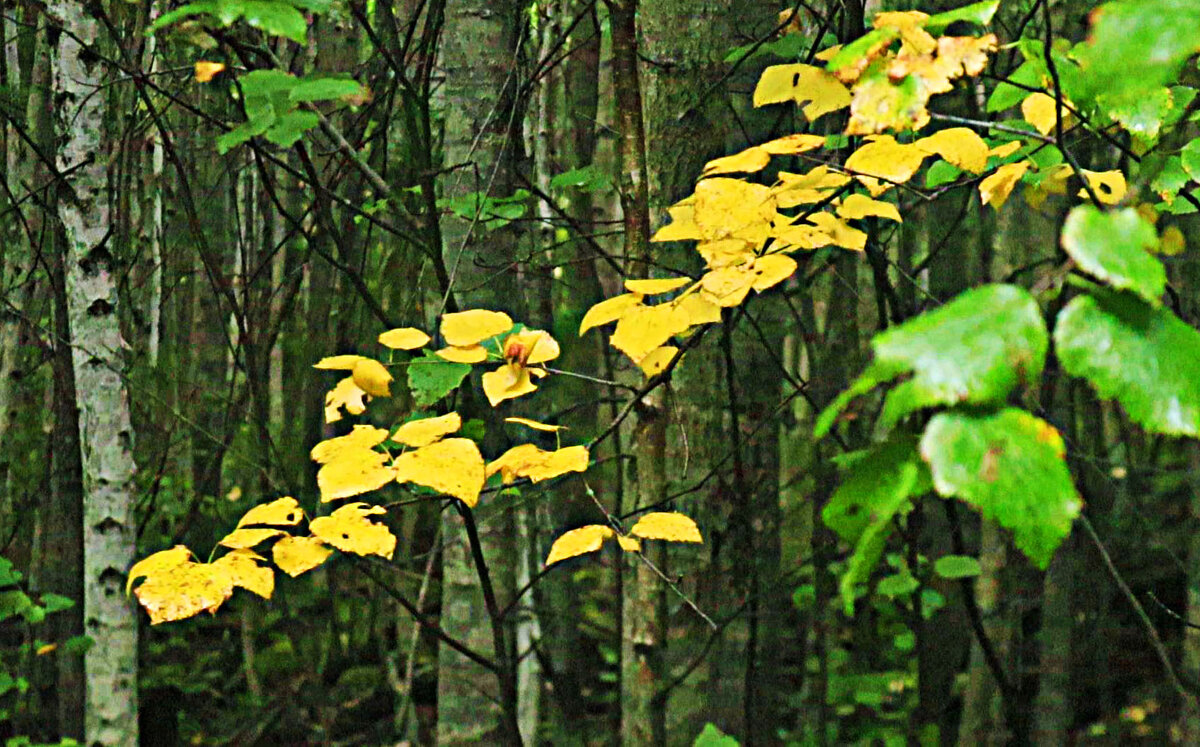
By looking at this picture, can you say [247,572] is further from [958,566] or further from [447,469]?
[958,566]

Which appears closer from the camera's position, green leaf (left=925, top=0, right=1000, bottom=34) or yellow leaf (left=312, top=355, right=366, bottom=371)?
green leaf (left=925, top=0, right=1000, bottom=34)

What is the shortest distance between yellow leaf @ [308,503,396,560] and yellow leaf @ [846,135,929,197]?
0.79 metres

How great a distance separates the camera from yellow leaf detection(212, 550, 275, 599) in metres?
1.36

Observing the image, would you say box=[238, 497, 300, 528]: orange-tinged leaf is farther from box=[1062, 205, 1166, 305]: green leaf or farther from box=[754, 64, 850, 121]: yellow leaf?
box=[1062, 205, 1166, 305]: green leaf

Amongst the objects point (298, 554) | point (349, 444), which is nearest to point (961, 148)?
point (349, 444)

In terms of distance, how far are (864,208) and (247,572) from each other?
39.1 inches

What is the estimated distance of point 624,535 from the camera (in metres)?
1.60

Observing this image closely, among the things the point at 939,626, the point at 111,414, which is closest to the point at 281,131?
the point at 111,414

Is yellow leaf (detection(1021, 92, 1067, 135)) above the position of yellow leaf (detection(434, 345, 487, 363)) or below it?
→ above

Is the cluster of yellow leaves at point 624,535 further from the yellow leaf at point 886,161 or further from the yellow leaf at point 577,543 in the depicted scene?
the yellow leaf at point 886,161

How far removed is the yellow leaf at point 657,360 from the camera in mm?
1552

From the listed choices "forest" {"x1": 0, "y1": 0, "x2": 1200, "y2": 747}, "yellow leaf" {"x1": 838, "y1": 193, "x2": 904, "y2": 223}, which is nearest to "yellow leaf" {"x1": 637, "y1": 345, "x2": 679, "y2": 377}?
"forest" {"x1": 0, "y1": 0, "x2": 1200, "y2": 747}

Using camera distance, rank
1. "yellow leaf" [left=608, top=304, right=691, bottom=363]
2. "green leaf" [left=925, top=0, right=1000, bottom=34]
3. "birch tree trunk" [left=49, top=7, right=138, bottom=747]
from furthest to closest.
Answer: "birch tree trunk" [left=49, top=7, right=138, bottom=747] < "yellow leaf" [left=608, top=304, right=691, bottom=363] < "green leaf" [left=925, top=0, right=1000, bottom=34]

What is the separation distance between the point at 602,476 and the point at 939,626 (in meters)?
2.12
